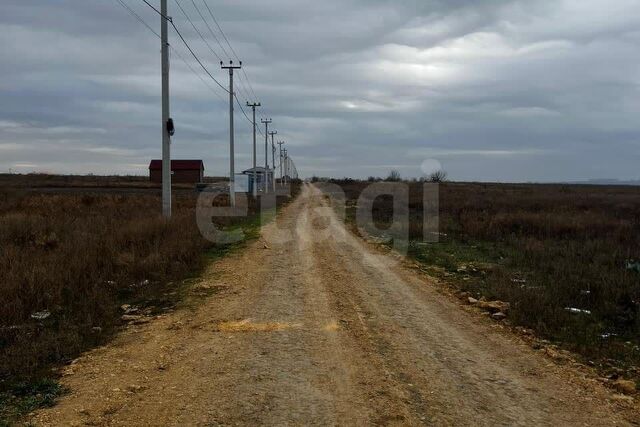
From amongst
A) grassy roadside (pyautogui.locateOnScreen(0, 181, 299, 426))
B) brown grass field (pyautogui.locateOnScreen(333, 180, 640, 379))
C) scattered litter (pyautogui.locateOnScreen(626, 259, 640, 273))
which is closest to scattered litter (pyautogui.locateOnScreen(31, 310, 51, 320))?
grassy roadside (pyautogui.locateOnScreen(0, 181, 299, 426))

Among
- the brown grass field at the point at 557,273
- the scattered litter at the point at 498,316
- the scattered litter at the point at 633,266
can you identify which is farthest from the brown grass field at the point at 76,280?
the scattered litter at the point at 633,266

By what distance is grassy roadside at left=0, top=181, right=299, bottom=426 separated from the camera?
5.27m

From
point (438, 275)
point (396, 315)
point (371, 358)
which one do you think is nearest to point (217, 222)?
point (438, 275)

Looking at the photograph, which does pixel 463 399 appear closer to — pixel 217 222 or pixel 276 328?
pixel 276 328

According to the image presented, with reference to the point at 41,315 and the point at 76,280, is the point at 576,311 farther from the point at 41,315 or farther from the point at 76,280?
the point at 76,280

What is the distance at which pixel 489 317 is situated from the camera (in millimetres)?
7695

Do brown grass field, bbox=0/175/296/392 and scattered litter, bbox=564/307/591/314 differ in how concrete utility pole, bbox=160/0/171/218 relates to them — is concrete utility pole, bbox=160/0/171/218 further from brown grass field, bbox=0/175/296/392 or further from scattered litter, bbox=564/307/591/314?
scattered litter, bbox=564/307/591/314

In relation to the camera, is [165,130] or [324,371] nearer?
[324,371]

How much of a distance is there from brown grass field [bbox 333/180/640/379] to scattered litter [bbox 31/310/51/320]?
648 centimetres

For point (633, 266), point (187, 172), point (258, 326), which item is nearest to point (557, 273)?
point (633, 266)

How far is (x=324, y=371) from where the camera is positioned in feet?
16.9

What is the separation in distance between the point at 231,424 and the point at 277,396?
2.00ft

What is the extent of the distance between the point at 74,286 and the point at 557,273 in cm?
912

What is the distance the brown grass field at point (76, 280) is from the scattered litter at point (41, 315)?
0.04ft
